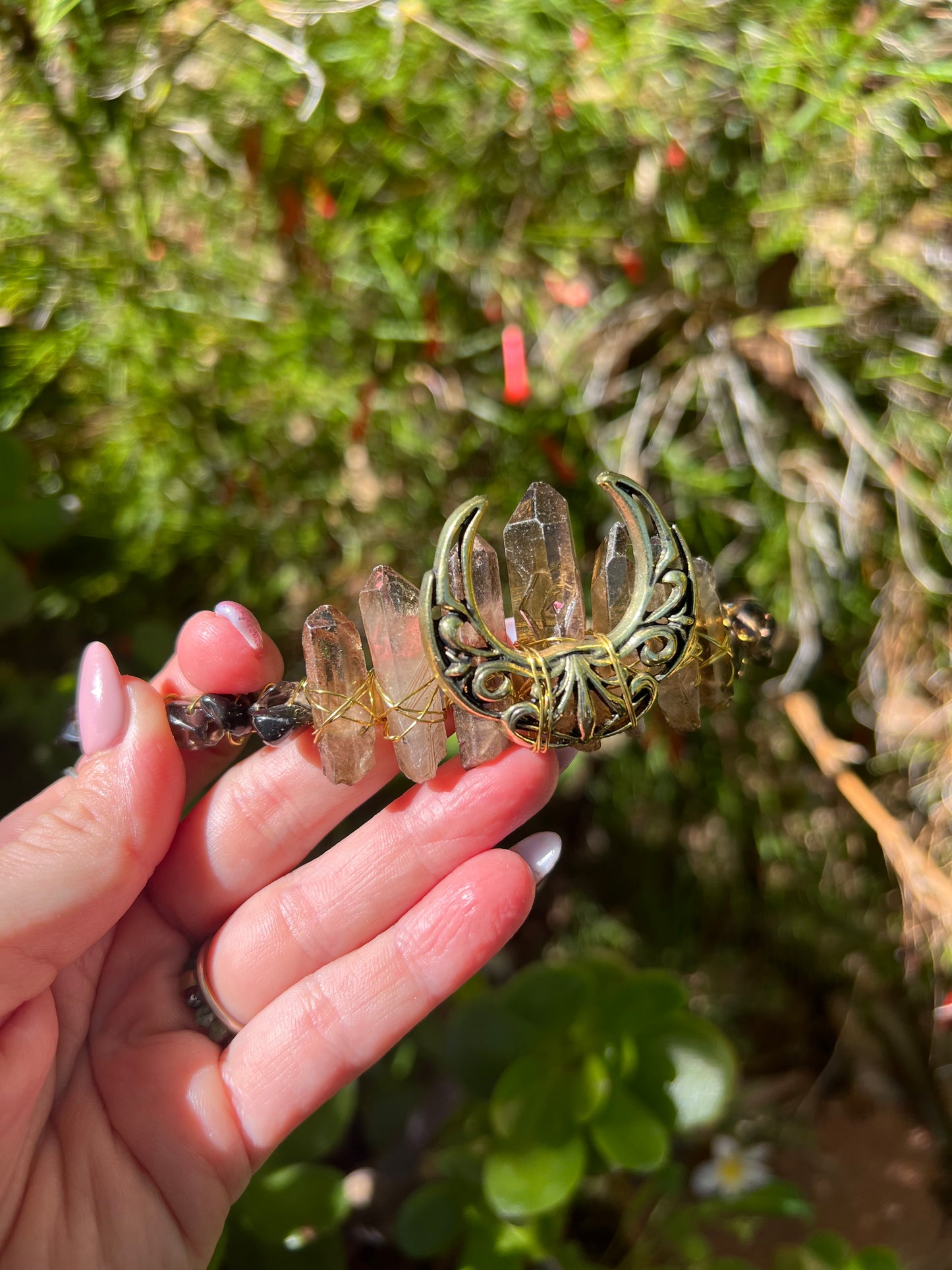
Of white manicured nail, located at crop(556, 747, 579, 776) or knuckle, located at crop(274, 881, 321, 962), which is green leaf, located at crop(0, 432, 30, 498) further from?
white manicured nail, located at crop(556, 747, 579, 776)

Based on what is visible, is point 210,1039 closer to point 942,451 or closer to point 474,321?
point 474,321

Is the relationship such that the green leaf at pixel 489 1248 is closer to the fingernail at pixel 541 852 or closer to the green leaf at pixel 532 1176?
the green leaf at pixel 532 1176

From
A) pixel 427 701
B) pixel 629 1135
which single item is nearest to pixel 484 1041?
pixel 629 1135

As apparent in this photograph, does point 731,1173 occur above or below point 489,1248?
below

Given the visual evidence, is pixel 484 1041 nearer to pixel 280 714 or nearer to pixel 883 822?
pixel 280 714

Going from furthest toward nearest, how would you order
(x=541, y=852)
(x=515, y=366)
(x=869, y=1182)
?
(x=869, y=1182) → (x=515, y=366) → (x=541, y=852)

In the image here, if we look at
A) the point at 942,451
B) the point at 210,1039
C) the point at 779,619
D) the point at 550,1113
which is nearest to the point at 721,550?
the point at 779,619
